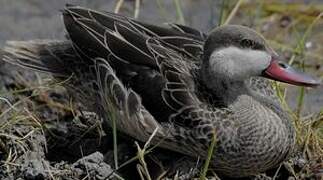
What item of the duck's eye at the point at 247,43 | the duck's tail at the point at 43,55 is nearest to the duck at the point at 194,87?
the duck's eye at the point at 247,43

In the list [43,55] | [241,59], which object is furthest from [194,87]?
[43,55]

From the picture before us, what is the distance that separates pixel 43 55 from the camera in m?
6.12

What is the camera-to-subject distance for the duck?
17.4 feet

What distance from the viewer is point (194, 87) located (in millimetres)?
5434

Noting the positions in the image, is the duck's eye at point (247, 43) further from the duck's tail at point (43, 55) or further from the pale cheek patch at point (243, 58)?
the duck's tail at point (43, 55)

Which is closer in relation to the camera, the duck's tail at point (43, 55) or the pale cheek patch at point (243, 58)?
the pale cheek patch at point (243, 58)

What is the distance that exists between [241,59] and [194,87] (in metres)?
0.30

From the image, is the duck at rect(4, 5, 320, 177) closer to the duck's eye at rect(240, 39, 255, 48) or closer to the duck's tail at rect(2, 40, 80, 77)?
the duck's eye at rect(240, 39, 255, 48)

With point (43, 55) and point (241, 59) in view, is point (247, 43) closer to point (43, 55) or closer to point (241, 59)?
point (241, 59)

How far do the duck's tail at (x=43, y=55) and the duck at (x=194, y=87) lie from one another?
23 cm

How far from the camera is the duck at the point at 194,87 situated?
5.31 metres

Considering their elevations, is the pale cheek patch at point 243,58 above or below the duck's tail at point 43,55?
above

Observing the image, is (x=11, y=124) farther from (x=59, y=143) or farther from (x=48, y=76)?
(x=48, y=76)

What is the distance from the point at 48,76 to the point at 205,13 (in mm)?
1536
